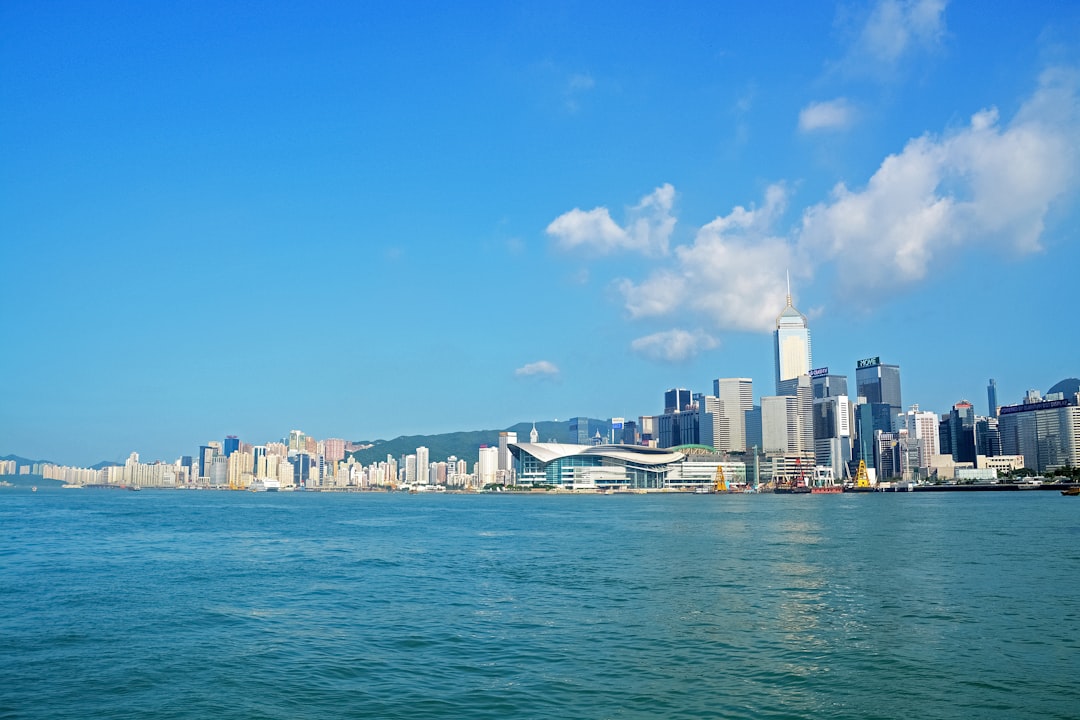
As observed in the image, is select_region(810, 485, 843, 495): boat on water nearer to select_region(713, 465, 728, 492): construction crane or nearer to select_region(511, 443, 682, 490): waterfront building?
select_region(713, 465, 728, 492): construction crane

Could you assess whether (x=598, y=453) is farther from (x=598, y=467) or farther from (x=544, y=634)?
(x=544, y=634)

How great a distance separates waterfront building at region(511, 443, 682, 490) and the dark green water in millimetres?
155677

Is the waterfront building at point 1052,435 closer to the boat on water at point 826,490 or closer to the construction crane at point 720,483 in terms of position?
the boat on water at point 826,490

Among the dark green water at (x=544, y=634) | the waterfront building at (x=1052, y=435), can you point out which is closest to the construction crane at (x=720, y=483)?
the waterfront building at (x=1052, y=435)

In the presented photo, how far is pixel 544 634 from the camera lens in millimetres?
17125

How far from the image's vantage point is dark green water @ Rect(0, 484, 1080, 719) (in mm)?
12523

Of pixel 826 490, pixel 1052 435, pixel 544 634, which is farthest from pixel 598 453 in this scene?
pixel 544 634

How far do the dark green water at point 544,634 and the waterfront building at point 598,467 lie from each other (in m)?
156

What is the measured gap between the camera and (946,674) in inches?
545

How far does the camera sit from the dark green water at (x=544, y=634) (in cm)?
1252

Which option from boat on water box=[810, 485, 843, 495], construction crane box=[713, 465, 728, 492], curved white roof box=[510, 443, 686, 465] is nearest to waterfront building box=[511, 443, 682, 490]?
curved white roof box=[510, 443, 686, 465]

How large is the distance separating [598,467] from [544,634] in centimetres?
17487

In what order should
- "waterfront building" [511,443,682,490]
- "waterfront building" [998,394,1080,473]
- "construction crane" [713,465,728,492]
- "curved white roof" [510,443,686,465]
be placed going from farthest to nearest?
1. "curved white roof" [510,443,686,465]
2. "waterfront building" [511,443,682,490]
3. "waterfront building" [998,394,1080,473]
4. "construction crane" [713,465,728,492]

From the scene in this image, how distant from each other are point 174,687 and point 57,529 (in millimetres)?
43720
